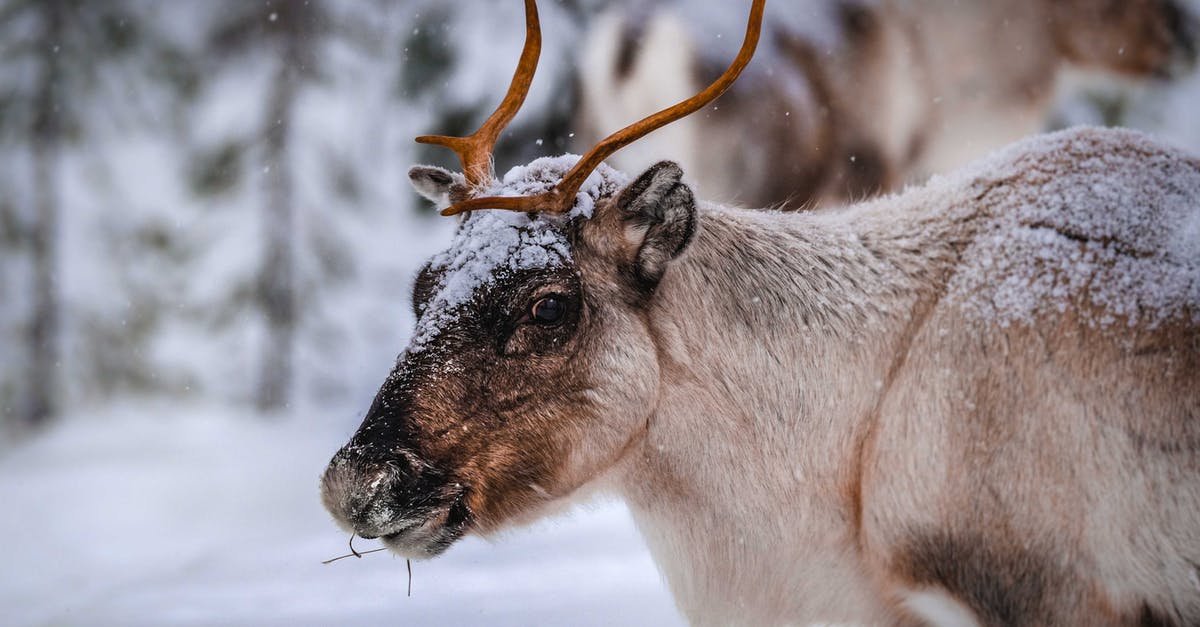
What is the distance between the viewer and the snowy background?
28.9 feet

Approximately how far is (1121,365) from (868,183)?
251 inches

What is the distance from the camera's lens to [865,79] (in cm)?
866

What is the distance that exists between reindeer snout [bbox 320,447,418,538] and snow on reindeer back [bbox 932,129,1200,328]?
1.75 meters

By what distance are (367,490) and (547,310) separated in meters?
0.71

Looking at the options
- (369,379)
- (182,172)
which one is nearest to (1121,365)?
(369,379)

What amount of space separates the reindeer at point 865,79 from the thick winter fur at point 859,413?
5.23 meters

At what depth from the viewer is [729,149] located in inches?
328

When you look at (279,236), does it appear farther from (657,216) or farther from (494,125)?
(657,216)

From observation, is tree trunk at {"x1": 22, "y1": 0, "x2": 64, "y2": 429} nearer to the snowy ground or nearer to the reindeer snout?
the snowy ground

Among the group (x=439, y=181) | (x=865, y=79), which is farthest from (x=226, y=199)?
(x=439, y=181)

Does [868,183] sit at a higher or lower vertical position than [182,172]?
lower

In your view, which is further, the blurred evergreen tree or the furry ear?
the blurred evergreen tree

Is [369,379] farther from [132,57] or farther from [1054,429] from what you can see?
[1054,429]

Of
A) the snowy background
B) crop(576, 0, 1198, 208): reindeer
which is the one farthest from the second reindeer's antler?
the snowy background
